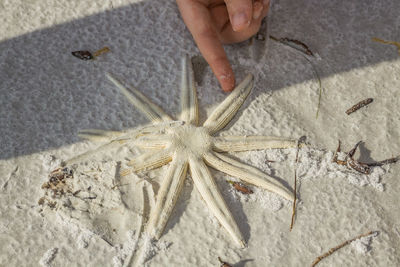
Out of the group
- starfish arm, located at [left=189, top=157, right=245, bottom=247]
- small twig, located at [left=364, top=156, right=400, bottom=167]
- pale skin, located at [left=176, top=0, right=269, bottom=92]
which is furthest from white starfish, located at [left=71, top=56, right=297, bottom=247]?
small twig, located at [left=364, top=156, right=400, bottom=167]

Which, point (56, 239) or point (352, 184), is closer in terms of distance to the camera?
point (56, 239)

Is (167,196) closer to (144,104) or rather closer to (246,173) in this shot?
(246,173)

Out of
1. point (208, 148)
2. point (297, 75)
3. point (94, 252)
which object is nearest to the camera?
point (94, 252)

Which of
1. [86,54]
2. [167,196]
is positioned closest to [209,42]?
[86,54]

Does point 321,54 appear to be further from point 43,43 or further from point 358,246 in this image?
point 43,43

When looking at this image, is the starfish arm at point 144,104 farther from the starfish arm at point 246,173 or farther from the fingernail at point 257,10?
the fingernail at point 257,10

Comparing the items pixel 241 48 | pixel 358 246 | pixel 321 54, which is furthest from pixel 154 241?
pixel 321 54

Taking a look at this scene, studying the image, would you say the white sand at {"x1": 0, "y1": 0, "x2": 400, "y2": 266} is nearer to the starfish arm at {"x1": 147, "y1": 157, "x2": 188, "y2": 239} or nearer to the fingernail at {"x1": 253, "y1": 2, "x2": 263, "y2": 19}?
the starfish arm at {"x1": 147, "y1": 157, "x2": 188, "y2": 239}
